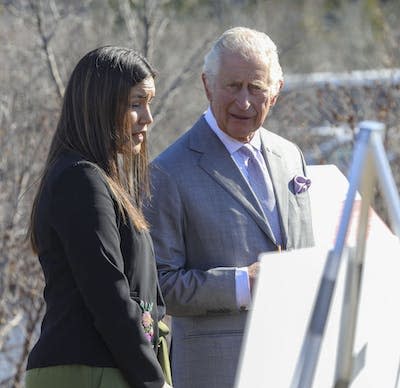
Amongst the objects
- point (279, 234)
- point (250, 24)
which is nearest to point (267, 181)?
point (279, 234)

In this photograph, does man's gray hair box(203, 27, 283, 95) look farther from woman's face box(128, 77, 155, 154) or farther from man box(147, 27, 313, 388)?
woman's face box(128, 77, 155, 154)

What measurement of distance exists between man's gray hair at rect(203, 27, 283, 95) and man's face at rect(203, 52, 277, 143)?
2 cm

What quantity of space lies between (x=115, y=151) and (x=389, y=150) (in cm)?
396

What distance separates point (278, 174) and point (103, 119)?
0.88m

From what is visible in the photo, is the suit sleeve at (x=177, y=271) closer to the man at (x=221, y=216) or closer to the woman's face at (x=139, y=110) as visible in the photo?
the man at (x=221, y=216)

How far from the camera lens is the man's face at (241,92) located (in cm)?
371

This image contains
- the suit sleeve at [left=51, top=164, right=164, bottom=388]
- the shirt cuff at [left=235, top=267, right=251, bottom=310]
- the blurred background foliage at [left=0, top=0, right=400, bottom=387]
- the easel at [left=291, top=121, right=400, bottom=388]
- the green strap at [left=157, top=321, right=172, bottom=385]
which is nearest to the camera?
the easel at [left=291, top=121, right=400, bottom=388]

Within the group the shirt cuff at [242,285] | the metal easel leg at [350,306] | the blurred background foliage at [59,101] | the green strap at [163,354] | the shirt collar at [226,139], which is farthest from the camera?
the blurred background foliage at [59,101]

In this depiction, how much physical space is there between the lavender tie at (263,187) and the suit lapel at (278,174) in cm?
2

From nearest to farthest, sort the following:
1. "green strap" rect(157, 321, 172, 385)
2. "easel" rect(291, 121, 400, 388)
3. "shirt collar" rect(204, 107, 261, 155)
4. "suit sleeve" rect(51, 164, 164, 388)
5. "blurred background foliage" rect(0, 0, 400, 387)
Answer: "easel" rect(291, 121, 400, 388) < "suit sleeve" rect(51, 164, 164, 388) < "green strap" rect(157, 321, 172, 385) < "shirt collar" rect(204, 107, 261, 155) < "blurred background foliage" rect(0, 0, 400, 387)

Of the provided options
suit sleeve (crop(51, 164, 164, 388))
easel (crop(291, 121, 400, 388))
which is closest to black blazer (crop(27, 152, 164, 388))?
suit sleeve (crop(51, 164, 164, 388))

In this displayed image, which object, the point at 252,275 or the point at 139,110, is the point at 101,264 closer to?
the point at 139,110

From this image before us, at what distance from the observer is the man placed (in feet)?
11.9

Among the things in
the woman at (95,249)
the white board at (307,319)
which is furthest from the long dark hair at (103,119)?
the white board at (307,319)
